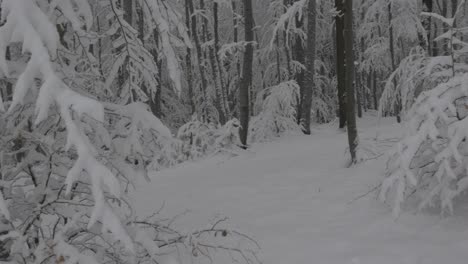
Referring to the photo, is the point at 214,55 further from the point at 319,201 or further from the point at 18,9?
the point at 18,9

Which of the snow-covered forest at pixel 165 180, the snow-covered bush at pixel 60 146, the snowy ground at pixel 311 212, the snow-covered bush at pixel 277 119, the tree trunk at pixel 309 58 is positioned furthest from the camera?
the snow-covered bush at pixel 277 119

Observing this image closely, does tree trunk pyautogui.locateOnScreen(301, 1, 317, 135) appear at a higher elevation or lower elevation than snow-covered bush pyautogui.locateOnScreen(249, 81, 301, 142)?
higher

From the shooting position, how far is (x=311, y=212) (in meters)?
4.37

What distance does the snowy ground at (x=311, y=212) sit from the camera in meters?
3.32

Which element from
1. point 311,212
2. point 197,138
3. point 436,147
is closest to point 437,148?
point 436,147

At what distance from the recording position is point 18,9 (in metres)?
1.88

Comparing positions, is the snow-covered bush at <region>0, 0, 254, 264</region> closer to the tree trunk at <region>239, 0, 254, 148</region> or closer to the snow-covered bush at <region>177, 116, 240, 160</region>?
the snow-covered bush at <region>177, 116, 240, 160</region>

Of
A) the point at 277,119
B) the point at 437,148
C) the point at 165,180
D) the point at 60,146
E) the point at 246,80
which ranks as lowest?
the point at 165,180

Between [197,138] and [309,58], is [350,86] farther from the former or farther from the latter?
[197,138]

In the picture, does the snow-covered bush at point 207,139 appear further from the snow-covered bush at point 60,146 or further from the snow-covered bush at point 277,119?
the snow-covered bush at point 60,146

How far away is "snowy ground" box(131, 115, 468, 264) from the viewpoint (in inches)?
131

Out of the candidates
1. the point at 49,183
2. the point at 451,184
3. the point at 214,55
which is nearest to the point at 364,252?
the point at 451,184

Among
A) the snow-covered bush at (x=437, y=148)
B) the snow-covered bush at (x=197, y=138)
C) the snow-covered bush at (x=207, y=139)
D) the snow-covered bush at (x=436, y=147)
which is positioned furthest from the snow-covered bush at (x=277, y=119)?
the snow-covered bush at (x=437, y=148)

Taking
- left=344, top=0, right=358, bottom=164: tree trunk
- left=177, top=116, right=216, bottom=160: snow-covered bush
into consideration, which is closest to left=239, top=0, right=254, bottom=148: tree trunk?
left=177, top=116, right=216, bottom=160: snow-covered bush
